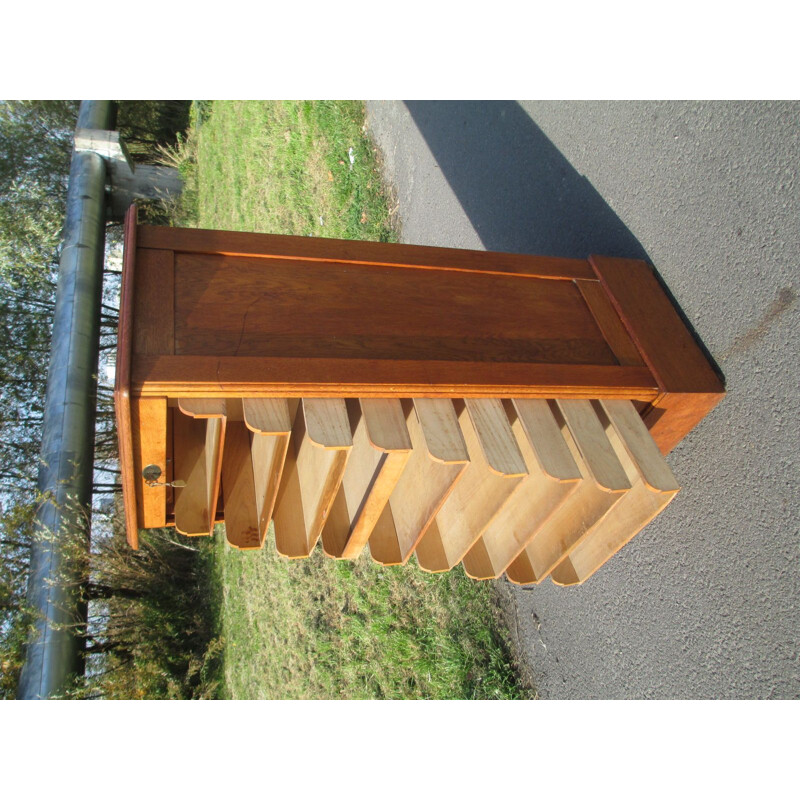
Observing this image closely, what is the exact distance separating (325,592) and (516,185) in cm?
251

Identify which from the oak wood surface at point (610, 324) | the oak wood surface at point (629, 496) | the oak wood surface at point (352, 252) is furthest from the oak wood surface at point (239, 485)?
the oak wood surface at point (610, 324)

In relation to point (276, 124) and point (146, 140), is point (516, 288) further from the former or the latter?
point (146, 140)

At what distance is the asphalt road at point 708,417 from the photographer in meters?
1.75

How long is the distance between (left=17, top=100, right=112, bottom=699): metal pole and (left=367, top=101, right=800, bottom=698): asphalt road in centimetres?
334

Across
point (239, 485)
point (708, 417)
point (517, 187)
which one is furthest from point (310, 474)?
point (517, 187)

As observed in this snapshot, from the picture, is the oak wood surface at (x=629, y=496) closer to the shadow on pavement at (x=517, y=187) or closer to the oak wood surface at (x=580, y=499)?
the oak wood surface at (x=580, y=499)

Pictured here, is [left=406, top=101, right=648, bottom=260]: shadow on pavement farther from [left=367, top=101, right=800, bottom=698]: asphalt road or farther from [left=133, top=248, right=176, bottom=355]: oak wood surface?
[left=133, top=248, right=176, bottom=355]: oak wood surface

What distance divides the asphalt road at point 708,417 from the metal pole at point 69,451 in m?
3.34

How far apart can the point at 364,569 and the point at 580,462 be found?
2.10 metres

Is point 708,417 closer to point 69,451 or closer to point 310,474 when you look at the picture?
point 310,474

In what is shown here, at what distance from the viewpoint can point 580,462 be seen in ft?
5.79

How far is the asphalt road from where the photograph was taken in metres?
1.75

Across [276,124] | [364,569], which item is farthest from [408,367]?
[276,124]

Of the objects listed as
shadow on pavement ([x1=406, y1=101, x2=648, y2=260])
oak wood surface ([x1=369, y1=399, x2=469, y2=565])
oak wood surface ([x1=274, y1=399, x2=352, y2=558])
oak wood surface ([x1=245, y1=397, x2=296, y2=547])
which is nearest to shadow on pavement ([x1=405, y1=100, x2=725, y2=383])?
shadow on pavement ([x1=406, y1=101, x2=648, y2=260])
